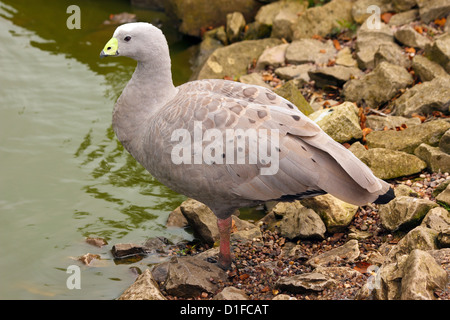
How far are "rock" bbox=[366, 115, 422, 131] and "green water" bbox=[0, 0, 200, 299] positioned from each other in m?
2.88

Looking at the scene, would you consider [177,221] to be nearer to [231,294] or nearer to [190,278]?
[190,278]

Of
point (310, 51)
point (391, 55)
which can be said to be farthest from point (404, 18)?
point (310, 51)

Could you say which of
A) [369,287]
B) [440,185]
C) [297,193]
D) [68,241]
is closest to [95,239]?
[68,241]

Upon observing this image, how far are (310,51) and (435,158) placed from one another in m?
3.95

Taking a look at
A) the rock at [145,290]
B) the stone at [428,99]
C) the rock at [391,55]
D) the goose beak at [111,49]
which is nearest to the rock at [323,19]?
the rock at [391,55]

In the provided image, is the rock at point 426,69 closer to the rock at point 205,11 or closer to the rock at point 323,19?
the rock at point 323,19

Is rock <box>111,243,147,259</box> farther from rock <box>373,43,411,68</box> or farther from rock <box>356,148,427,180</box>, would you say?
rock <box>373,43,411,68</box>

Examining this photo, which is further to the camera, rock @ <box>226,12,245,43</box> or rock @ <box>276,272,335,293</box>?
rock @ <box>226,12,245,43</box>

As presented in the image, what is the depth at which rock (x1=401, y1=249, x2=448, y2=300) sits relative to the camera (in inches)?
178

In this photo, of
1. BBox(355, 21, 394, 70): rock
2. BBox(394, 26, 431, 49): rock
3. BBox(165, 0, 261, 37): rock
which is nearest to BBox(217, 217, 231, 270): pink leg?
BBox(355, 21, 394, 70): rock

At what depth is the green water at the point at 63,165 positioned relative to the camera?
6675mm

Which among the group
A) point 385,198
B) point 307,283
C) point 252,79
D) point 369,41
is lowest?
point 307,283

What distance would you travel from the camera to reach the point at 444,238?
5.44 metres
